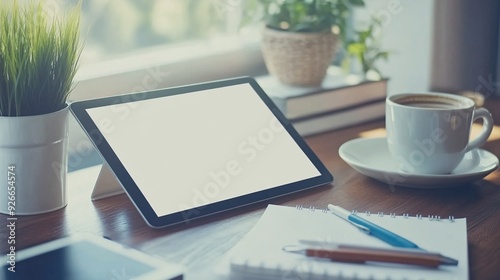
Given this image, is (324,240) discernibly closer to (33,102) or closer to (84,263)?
(84,263)

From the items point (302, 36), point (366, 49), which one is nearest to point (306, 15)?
point (302, 36)

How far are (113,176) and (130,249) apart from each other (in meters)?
0.18

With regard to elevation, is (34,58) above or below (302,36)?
above

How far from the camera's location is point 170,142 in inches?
40.6

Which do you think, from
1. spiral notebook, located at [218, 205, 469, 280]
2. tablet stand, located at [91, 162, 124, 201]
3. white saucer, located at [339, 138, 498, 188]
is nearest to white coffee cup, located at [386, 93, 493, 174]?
white saucer, located at [339, 138, 498, 188]

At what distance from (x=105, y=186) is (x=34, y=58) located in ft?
0.65

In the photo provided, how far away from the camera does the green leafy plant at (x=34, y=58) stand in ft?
2.96

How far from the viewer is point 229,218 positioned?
37.9 inches

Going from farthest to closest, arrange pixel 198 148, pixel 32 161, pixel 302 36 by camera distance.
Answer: pixel 302 36 < pixel 198 148 < pixel 32 161

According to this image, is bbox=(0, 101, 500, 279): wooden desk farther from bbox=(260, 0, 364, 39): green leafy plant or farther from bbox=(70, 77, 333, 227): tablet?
bbox=(260, 0, 364, 39): green leafy plant

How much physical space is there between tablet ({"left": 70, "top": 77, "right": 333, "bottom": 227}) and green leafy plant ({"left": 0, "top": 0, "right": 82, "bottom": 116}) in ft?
0.19

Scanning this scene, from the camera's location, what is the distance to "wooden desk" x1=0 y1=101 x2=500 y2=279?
0.86 m

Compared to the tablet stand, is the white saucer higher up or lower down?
lower down

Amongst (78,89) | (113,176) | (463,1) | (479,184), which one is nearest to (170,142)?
(113,176)
